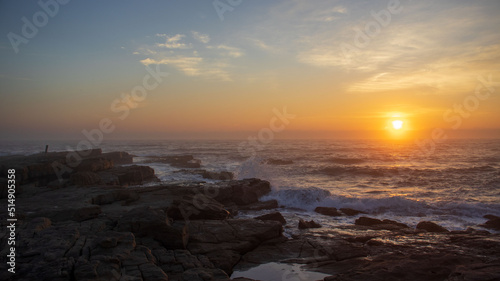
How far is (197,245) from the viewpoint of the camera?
8.64 m

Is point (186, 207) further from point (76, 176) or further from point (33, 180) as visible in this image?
point (33, 180)

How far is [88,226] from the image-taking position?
8.73m

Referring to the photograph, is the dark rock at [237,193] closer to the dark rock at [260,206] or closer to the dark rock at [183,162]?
the dark rock at [260,206]

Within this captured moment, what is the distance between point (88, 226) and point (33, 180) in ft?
51.4

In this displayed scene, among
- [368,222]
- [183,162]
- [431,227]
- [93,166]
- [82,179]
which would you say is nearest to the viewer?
[431,227]

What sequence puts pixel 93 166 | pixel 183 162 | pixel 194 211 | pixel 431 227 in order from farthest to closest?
pixel 183 162 → pixel 93 166 → pixel 431 227 → pixel 194 211

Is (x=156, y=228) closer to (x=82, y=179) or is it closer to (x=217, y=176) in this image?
(x=82, y=179)

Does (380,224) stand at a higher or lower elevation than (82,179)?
lower

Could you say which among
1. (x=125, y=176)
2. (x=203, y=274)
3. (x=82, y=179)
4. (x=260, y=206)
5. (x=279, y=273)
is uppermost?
(x=82, y=179)

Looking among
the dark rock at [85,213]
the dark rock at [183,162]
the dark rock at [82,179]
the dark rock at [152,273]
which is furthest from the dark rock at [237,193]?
the dark rock at [183,162]

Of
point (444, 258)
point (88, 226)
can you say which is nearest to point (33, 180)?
point (88, 226)

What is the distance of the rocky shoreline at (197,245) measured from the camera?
249 inches

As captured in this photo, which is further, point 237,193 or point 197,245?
point 237,193

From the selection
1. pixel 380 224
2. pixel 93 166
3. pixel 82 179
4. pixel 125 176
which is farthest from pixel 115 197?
pixel 93 166
